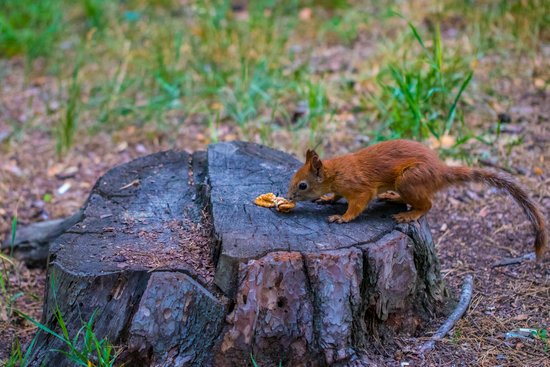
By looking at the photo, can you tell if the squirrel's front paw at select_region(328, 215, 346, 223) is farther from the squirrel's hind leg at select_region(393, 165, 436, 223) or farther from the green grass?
the green grass

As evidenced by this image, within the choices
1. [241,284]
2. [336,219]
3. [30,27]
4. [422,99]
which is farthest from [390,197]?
[30,27]

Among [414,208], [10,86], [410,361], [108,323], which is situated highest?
[414,208]

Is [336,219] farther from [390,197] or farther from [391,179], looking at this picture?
[390,197]

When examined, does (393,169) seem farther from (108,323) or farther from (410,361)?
(108,323)

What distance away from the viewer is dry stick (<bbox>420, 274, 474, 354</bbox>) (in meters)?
3.22

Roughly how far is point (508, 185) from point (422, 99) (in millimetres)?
1616

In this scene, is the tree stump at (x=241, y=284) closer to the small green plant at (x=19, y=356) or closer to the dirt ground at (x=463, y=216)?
the small green plant at (x=19, y=356)

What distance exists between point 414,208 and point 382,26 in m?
4.42

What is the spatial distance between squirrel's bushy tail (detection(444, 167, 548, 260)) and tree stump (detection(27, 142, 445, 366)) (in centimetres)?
33

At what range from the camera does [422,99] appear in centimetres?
497

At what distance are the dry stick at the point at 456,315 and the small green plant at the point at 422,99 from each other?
1.23 m

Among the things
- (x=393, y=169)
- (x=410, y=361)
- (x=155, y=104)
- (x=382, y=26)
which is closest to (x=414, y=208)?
(x=393, y=169)

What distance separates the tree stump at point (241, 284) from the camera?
2854 millimetres

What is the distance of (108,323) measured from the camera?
295cm
